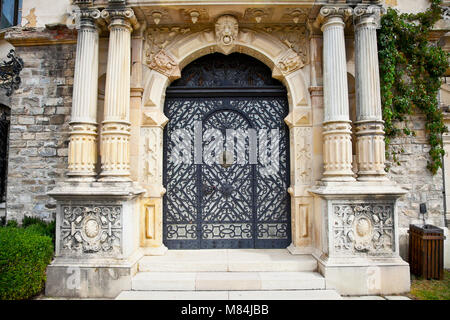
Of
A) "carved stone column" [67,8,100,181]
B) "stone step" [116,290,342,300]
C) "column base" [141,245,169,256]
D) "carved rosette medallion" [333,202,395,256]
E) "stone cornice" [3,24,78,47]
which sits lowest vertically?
"stone step" [116,290,342,300]

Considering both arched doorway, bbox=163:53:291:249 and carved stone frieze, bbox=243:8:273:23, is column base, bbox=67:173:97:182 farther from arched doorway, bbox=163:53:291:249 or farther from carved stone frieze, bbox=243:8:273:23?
carved stone frieze, bbox=243:8:273:23

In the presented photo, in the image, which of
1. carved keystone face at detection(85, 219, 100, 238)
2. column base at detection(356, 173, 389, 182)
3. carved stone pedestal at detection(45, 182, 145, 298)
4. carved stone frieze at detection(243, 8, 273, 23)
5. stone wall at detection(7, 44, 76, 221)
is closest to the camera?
carved stone pedestal at detection(45, 182, 145, 298)

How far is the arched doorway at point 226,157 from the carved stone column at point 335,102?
0.96 metres

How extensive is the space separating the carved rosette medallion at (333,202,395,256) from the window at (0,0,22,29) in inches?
306

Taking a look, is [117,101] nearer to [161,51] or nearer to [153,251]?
[161,51]

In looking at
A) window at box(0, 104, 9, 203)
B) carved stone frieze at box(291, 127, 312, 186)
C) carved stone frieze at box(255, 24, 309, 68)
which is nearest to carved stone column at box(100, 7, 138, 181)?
carved stone frieze at box(255, 24, 309, 68)

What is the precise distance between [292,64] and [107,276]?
4208mm

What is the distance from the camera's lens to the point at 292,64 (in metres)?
5.16

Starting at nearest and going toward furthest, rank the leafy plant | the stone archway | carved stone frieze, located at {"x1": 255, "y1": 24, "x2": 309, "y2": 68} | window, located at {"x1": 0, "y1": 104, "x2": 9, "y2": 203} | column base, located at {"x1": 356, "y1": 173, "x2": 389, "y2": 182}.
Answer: the leafy plant < column base, located at {"x1": 356, "y1": 173, "x2": 389, "y2": 182} < the stone archway < carved stone frieze, located at {"x1": 255, "y1": 24, "x2": 309, "y2": 68} < window, located at {"x1": 0, "y1": 104, "x2": 9, "y2": 203}

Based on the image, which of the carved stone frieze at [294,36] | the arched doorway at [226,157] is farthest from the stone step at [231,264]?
the carved stone frieze at [294,36]

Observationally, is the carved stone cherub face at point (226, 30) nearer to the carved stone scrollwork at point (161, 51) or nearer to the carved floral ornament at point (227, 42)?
the carved floral ornament at point (227, 42)

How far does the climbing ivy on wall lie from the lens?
16.8 ft

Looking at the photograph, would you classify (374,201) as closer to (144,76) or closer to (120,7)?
(144,76)

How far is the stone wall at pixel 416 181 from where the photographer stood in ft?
17.3
